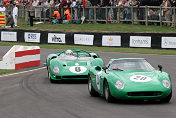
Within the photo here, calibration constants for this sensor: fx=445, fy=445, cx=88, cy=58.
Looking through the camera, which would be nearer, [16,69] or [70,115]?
[70,115]

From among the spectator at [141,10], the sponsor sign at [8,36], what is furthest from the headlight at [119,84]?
the sponsor sign at [8,36]

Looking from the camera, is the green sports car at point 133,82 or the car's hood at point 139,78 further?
the car's hood at point 139,78

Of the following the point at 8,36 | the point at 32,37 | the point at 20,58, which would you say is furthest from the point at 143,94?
the point at 8,36

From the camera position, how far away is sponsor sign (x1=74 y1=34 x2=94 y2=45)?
29.0 m

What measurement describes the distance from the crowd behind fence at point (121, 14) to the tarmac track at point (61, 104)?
1558 centimetres

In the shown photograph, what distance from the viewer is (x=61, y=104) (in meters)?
10.1

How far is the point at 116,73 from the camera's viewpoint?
10391 mm

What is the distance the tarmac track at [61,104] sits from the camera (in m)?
8.62

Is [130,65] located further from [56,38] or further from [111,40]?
[56,38]

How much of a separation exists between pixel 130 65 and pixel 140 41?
15567 mm

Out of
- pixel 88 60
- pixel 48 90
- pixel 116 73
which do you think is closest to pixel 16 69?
pixel 88 60

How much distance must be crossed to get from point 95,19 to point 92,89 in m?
23.4

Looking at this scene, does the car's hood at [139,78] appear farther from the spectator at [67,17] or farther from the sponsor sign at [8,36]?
the spectator at [67,17]

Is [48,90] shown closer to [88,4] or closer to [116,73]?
[116,73]
